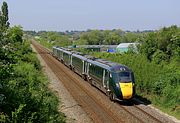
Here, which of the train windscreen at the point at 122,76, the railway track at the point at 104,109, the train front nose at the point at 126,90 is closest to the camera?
the railway track at the point at 104,109

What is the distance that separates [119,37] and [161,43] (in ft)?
435

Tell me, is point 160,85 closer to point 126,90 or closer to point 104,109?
point 126,90

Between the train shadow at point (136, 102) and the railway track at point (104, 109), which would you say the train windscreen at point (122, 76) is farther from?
the train shadow at point (136, 102)

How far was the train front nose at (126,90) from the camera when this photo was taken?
23.7 meters

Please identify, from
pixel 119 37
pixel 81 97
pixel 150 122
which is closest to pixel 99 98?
pixel 81 97

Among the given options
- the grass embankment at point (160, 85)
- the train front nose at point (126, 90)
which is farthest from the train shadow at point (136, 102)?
the train front nose at point (126, 90)

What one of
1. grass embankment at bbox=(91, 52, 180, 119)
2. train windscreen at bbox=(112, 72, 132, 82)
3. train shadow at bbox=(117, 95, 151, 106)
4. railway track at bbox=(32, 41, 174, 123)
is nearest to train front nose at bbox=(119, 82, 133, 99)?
train windscreen at bbox=(112, 72, 132, 82)

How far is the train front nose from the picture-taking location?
933 inches

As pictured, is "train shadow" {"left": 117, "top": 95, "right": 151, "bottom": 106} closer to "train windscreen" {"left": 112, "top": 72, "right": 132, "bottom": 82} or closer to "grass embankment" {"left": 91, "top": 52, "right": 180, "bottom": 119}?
"grass embankment" {"left": 91, "top": 52, "right": 180, "bottom": 119}

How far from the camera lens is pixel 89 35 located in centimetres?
18575

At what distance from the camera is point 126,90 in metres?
23.7

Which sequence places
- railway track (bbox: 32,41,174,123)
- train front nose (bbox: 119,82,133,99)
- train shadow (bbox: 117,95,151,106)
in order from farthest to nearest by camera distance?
train shadow (bbox: 117,95,151,106) < train front nose (bbox: 119,82,133,99) < railway track (bbox: 32,41,174,123)

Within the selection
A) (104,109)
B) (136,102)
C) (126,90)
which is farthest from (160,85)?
(104,109)

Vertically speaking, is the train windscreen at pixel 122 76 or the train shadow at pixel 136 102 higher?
the train windscreen at pixel 122 76
